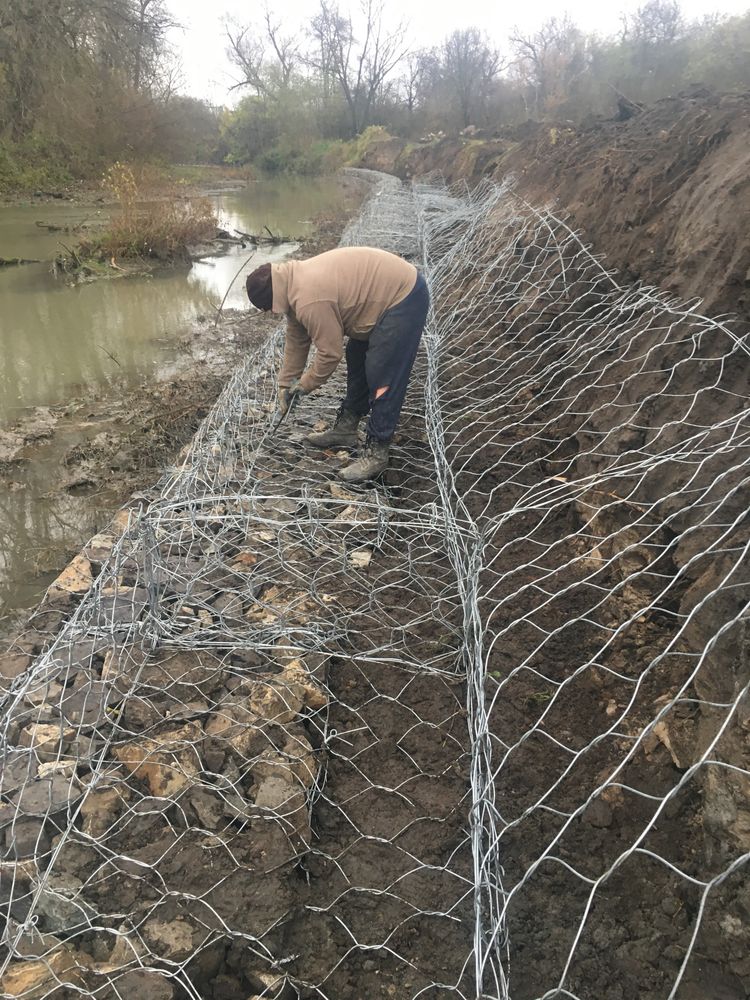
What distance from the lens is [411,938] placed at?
5.16 ft

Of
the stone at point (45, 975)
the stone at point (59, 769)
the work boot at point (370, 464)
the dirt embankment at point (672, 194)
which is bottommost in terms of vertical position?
the stone at point (45, 975)

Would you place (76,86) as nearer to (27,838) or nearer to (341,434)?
(341,434)

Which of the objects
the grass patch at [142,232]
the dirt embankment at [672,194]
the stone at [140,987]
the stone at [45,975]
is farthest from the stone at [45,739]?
the grass patch at [142,232]

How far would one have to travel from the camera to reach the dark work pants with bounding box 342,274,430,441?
3188 millimetres

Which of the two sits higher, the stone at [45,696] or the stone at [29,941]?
the stone at [45,696]

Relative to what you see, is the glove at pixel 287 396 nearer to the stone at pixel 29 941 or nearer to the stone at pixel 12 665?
the stone at pixel 12 665

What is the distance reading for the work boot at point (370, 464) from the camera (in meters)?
3.52

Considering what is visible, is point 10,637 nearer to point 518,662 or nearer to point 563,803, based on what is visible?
point 518,662

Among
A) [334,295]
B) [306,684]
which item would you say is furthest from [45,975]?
[334,295]

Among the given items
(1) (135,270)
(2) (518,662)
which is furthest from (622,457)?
(1) (135,270)

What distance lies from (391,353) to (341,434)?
0.84m

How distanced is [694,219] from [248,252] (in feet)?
36.0

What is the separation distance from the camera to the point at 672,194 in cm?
419

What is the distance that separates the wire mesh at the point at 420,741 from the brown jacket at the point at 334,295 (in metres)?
0.81
